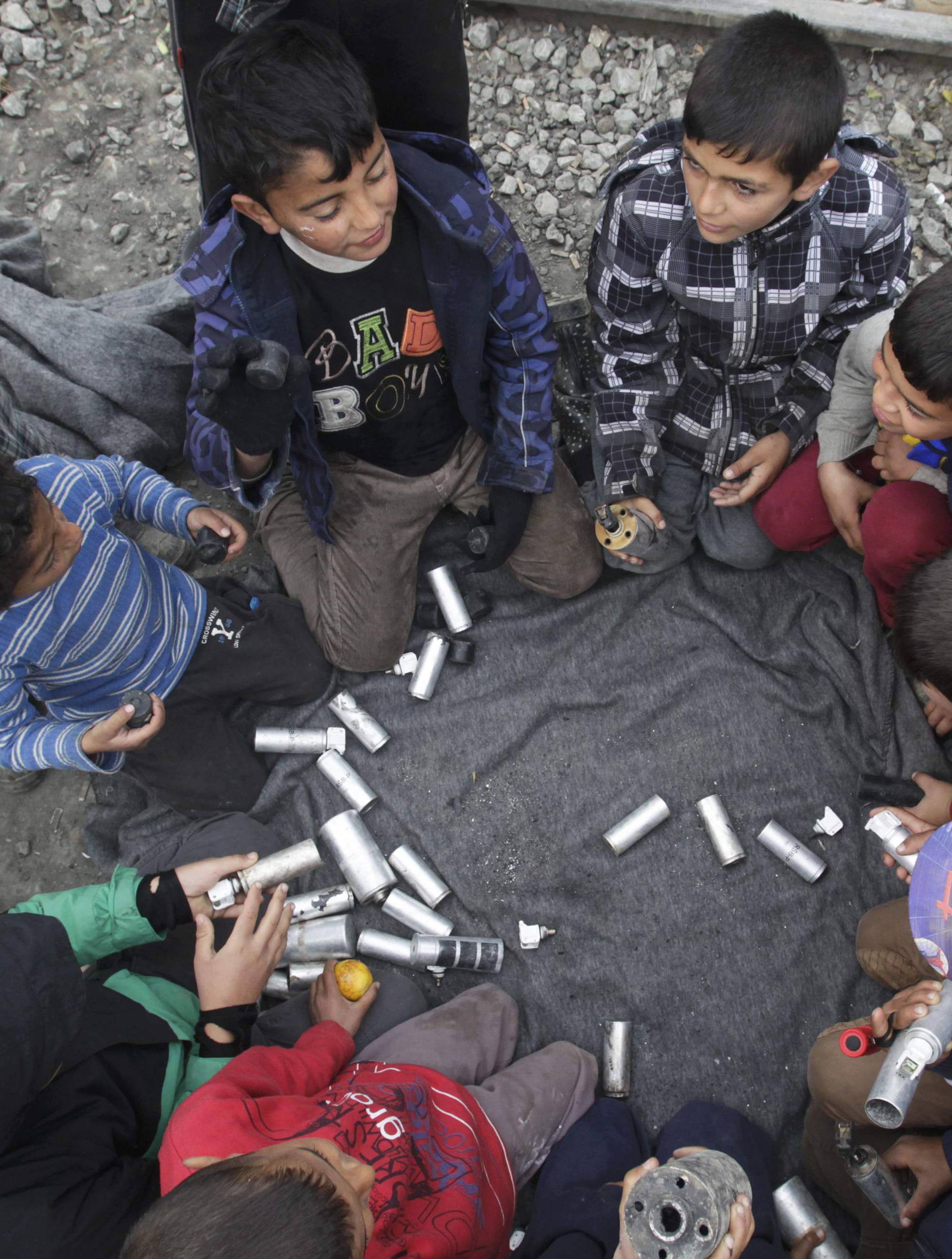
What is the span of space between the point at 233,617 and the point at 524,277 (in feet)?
5.79

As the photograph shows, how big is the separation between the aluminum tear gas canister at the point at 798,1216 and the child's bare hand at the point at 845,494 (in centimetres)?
229

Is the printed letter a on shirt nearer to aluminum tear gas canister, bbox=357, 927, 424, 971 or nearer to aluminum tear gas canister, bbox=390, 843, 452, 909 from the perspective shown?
aluminum tear gas canister, bbox=390, 843, 452, 909

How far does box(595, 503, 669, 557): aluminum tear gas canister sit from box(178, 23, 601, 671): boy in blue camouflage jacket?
16 cm

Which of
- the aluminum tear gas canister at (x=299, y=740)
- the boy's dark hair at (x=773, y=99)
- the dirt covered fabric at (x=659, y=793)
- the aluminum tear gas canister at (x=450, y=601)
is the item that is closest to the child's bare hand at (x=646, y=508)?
the dirt covered fabric at (x=659, y=793)

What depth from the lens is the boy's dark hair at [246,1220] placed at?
1.79 metres

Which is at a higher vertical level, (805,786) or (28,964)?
(28,964)

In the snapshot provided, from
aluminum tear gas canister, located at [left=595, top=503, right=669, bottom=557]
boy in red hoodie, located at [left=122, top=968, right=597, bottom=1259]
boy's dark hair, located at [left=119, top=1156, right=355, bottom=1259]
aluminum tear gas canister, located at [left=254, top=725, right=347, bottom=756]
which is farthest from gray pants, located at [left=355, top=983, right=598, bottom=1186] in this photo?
aluminum tear gas canister, located at [left=595, top=503, right=669, bottom=557]

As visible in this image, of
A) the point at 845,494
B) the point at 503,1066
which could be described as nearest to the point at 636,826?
the point at 503,1066

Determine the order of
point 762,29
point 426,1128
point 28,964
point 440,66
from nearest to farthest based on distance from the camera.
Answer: point 28,964 → point 426,1128 → point 762,29 → point 440,66

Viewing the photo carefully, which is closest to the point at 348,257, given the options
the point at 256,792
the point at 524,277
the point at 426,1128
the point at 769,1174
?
the point at 524,277

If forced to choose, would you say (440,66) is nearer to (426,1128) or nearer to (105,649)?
(105,649)

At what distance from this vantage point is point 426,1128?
2.51 metres

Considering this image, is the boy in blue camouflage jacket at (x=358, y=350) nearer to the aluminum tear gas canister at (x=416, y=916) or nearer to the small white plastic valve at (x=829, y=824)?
the aluminum tear gas canister at (x=416, y=916)

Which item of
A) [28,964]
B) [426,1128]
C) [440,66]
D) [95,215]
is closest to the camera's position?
[28,964]
